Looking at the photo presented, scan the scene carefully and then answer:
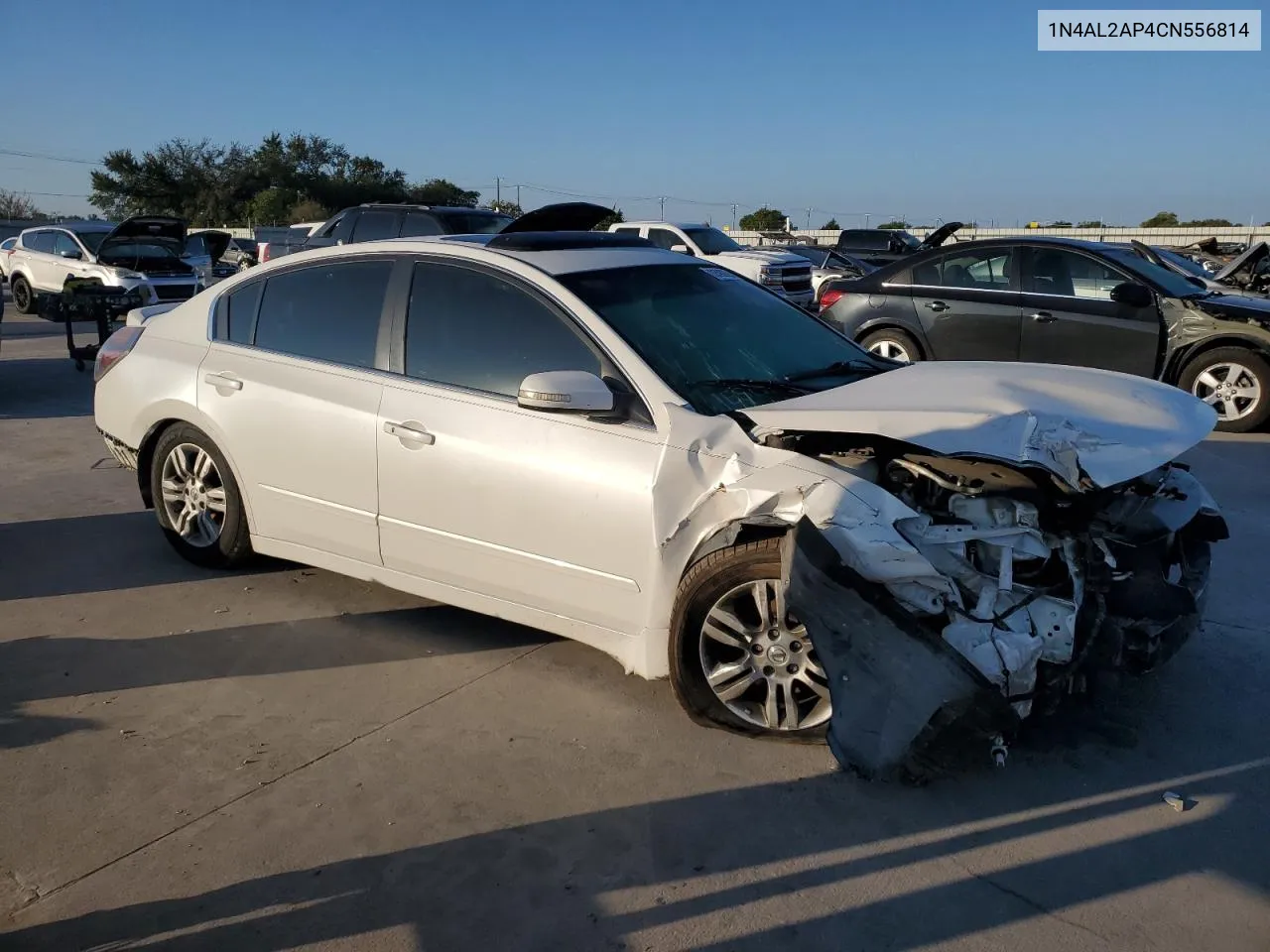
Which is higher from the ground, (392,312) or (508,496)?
(392,312)

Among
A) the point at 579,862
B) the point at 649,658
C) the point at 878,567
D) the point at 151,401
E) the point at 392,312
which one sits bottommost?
the point at 579,862

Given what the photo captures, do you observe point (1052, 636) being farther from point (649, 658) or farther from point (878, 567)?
point (649, 658)

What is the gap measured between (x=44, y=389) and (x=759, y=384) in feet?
33.4

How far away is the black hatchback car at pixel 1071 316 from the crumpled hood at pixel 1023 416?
4735 millimetres

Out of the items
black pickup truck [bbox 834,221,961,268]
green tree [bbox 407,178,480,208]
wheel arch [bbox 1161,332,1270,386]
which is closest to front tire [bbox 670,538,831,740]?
wheel arch [bbox 1161,332,1270,386]

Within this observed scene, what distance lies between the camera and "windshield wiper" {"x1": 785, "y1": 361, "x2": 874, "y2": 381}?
439 centimetres

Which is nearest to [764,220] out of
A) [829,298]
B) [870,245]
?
[870,245]

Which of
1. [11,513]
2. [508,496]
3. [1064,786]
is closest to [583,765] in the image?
[508,496]

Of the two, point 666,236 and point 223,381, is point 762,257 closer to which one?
point 666,236

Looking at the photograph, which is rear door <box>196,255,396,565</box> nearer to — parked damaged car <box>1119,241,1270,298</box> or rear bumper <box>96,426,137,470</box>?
rear bumper <box>96,426,137,470</box>

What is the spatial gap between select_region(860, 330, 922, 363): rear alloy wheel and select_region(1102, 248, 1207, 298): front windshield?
74.1 inches

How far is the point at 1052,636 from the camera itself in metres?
3.33

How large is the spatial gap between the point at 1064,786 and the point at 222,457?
3896 millimetres

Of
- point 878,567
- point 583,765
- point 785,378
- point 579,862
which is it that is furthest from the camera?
point 785,378
